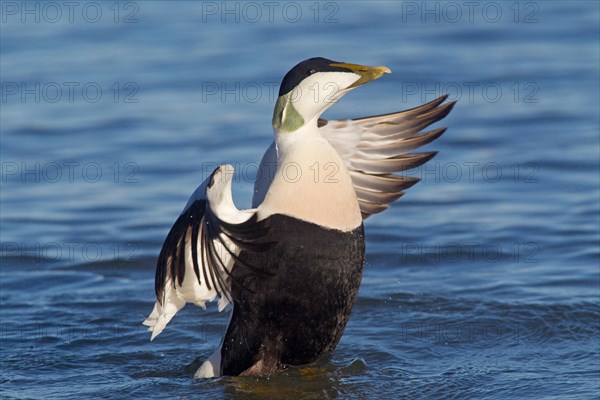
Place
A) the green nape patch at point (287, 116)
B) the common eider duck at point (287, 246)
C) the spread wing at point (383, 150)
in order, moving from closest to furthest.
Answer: the common eider duck at point (287, 246)
the green nape patch at point (287, 116)
the spread wing at point (383, 150)

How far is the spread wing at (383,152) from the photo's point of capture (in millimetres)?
7402

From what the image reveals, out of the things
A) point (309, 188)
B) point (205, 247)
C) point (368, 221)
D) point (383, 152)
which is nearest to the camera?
point (205, 247)

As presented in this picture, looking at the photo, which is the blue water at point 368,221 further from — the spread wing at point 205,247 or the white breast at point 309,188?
the white breast at point 309,188

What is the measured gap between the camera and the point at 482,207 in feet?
32.9

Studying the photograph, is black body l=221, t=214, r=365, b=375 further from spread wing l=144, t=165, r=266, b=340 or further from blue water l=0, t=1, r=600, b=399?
blue water l=0, t=1, r=600, b=399

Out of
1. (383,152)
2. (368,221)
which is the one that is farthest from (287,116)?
(368,221)

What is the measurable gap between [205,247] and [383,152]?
1.67m

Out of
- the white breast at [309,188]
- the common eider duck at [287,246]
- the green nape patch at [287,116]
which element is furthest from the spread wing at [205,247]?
the green nape patch at [287,116]

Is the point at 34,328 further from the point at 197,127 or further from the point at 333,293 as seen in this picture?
the point at 197,127

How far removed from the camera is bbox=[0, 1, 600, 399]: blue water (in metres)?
7.10

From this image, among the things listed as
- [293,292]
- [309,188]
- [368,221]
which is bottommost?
[368,221]

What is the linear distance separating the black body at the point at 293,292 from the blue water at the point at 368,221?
0.76ft

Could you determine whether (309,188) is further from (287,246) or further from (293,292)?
(293,292)

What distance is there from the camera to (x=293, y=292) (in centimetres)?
639
